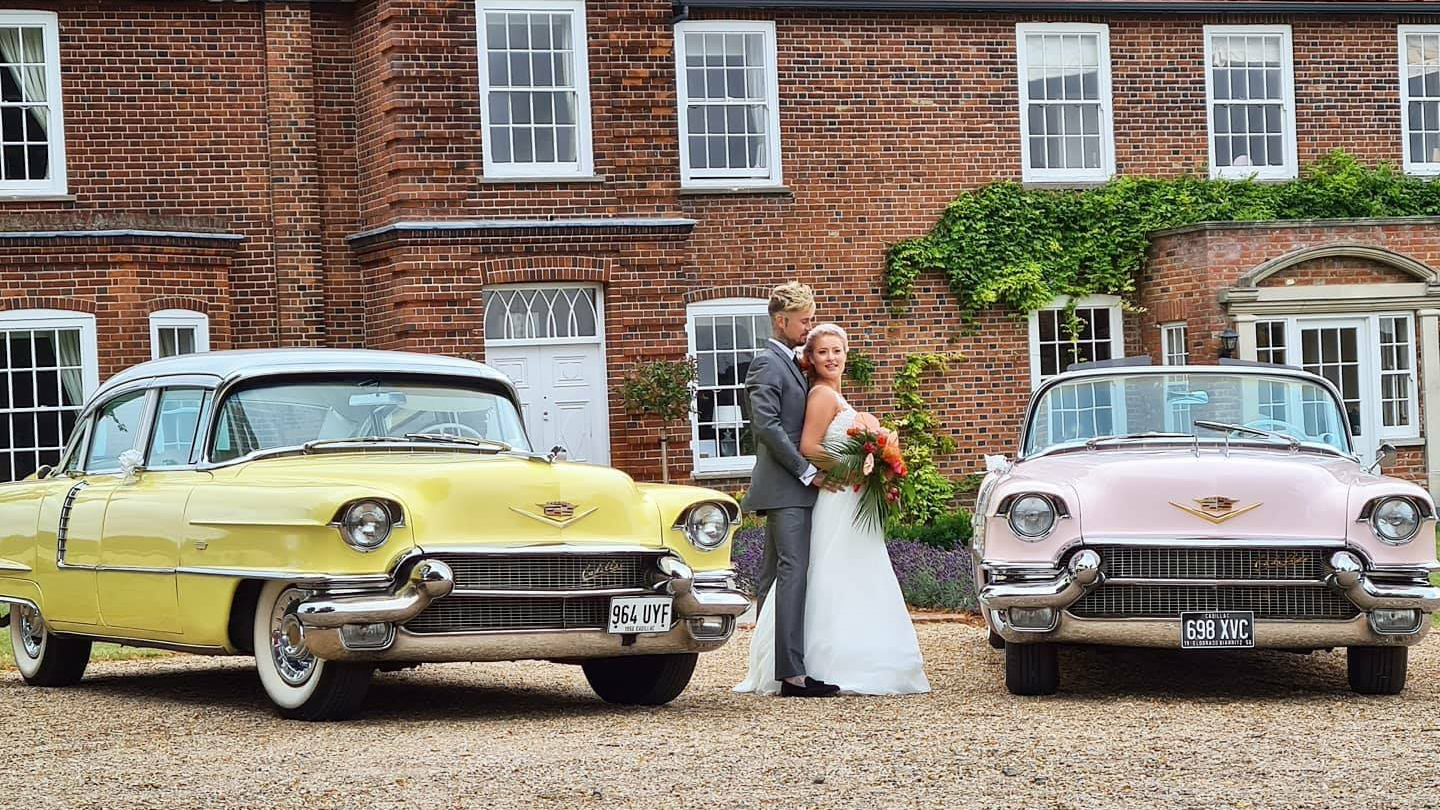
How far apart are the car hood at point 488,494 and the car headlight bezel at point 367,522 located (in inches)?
1.6

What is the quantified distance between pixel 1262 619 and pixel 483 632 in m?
3.38

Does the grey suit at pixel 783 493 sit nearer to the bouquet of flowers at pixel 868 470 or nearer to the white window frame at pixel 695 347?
the bouquet of flowers at pixel 868 470

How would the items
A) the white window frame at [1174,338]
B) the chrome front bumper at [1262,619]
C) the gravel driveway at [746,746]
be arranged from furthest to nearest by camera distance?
the white window frame at [1174,338] → the chrome front bumper at [1262,619] → the gravel driveway at [746,746]

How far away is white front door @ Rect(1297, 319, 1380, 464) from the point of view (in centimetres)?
2259

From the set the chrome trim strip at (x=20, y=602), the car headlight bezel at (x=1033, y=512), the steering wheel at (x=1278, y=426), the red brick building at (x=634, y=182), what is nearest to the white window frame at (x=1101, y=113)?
the red brick building at (x=634, y=182)

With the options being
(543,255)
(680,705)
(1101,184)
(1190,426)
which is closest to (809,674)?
(680,705)

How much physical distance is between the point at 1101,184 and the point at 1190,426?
13.2 m

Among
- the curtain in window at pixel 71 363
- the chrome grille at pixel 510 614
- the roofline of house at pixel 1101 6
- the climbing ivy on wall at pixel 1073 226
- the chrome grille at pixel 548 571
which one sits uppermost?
the roofline of house at pixel 1101 6

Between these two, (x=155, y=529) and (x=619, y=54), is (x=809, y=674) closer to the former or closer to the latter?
(x=155, y=529)

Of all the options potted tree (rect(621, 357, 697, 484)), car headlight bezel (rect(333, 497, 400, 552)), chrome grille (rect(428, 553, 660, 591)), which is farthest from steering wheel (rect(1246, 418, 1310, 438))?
potted tree (rect(621, 357, 697, 484))

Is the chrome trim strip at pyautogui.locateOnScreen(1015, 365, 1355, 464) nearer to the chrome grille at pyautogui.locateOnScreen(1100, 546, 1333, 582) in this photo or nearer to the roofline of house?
the chrome grille at pyautogui.locateOnScreen(1100, 546, 1333, 582)

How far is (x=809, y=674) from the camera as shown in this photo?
9.59 metres

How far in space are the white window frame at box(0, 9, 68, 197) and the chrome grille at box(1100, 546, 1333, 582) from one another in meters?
14.1

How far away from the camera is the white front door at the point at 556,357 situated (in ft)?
68.3
